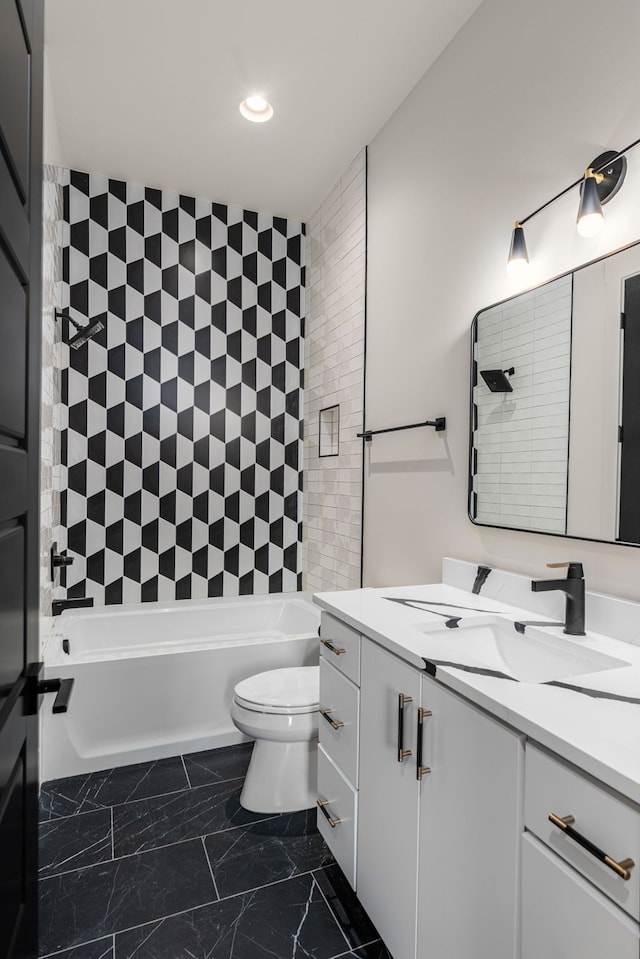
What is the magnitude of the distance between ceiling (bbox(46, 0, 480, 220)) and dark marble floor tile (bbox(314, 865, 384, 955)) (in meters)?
2.85

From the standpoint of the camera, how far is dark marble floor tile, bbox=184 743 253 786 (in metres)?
2.20

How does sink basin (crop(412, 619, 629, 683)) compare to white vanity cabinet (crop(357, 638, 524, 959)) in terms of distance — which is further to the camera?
sink basin (crop(412, 619, 629, 683))

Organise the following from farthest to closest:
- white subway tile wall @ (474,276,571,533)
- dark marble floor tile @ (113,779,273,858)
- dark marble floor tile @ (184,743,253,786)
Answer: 1. dark marble floor tile @ (184,743,253,786)
2. dark marble floor tile @ (113,779,273,858)
3. white subway tile wall @ (474,276,571,533)

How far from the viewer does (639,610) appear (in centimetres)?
122

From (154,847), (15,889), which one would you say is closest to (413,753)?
(15,889)

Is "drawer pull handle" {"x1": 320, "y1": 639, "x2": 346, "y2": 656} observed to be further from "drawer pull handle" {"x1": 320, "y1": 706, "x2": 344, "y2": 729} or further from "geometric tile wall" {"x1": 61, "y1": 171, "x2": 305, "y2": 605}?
"geometric tile wall" {"x1": 61, "y1": 171, "x2": 305, "y2": 605}

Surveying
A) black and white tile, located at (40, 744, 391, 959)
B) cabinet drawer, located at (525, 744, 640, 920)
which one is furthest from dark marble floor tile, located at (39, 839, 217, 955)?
cabinet drawer, located at (525, 744, 640, 920)

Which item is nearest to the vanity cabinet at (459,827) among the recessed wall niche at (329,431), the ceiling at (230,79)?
the recessed wall niche at (329,431)

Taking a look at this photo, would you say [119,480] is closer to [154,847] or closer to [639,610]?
[154,847]

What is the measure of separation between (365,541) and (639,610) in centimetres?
150

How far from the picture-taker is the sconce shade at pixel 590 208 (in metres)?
1.31

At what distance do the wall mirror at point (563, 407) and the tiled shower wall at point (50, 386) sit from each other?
5.05 ft

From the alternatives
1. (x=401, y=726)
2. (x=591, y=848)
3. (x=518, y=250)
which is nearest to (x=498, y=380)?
(x=518, y=250)

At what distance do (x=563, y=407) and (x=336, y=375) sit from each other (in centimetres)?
165
